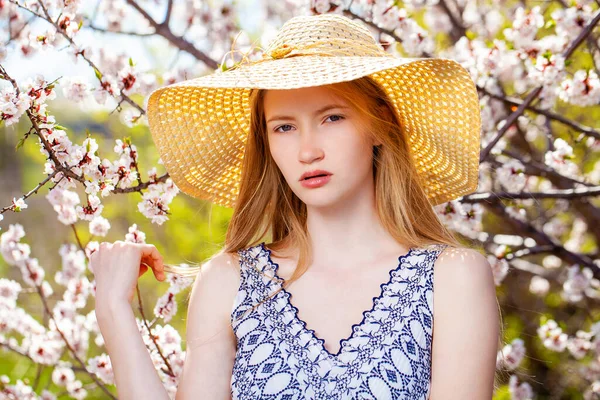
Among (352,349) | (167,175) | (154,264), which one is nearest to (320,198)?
(352,349)

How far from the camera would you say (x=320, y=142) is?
175cm

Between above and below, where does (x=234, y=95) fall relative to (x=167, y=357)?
above

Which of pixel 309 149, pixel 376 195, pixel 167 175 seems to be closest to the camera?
pixel 309 149

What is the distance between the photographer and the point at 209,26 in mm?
3982

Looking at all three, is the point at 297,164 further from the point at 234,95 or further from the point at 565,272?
the point at 565,272

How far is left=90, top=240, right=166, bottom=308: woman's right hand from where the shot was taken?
1.80 meters

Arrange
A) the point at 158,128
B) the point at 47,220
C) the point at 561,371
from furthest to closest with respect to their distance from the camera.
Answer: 1. the point at 47,220
2. the point at 561,371
3. the point at 158,128

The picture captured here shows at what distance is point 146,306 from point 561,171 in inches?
154

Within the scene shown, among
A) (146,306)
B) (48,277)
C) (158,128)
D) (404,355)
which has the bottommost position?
(404,355)

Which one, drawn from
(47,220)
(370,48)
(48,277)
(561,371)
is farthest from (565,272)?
(47,220)

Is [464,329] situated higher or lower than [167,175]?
lower

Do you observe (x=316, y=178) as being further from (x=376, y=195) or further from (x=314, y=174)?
(x=376, y=195)

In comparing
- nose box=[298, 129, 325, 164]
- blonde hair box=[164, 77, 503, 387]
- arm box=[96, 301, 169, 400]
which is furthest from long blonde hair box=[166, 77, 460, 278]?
arm box=[96, 301, 169, 400]

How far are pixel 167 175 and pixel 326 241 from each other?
0.65 m
